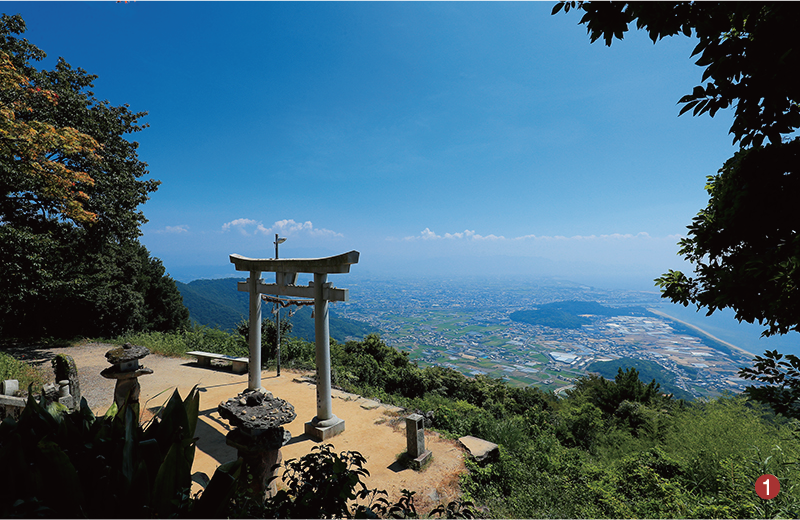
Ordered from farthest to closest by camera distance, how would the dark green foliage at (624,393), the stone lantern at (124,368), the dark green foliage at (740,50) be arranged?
the dark green foliage at (624,393) < the stone lantern at (124,368) < the dark green foliage at (740,50)

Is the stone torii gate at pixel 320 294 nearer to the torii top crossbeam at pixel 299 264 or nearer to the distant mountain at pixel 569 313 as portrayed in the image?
the torii top crossbeam at pixel 299 264

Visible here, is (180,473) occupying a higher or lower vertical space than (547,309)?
higher

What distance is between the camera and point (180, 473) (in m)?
1.34

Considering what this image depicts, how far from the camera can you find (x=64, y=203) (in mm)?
9734

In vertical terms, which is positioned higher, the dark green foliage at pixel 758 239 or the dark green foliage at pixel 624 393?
the dark green foliage at pixel 758 239

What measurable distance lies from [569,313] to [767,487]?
107 metres

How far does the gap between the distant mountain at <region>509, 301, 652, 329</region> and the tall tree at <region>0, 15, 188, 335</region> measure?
3404 inches

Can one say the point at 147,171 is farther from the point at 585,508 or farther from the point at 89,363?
the point at 585,508

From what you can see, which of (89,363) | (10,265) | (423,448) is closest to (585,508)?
(423,448)

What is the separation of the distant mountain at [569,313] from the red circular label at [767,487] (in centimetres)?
8709

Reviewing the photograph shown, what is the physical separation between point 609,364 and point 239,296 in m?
68.3

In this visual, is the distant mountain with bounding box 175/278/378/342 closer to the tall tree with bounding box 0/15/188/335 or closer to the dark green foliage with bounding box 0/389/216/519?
the tall tree with bounding box 0/15/188/335

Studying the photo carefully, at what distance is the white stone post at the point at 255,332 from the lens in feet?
25.7

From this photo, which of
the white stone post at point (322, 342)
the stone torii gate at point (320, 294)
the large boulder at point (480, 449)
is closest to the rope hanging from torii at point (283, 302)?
the stone torii gate at point (320, 294)
